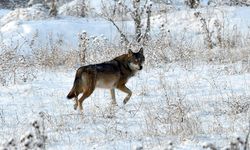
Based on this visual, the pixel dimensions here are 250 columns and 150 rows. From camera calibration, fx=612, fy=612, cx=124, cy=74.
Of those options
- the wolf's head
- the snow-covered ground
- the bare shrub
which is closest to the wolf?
the wolf's head

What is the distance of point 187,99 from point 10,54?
4507 mm

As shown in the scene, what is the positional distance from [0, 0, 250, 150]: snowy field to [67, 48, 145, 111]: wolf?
211mm

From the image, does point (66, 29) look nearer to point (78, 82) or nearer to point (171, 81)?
point (171, 81)

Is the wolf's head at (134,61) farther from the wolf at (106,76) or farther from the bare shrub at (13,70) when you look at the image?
the bare shrub at (13,70)

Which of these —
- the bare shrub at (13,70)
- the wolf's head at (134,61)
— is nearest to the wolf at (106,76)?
the wolf's head at (134,61)

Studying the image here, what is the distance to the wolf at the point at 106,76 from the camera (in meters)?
8.35

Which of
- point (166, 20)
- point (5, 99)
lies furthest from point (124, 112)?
point (166, 20)

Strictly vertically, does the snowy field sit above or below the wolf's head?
below

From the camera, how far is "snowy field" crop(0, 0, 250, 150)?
6176mm

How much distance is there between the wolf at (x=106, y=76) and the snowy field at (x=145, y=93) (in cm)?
21

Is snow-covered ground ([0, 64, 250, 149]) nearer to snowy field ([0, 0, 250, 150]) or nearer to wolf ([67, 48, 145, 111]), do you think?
snowy field ([0, 0, 250, 150])

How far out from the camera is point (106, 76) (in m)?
8.74

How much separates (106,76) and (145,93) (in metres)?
0.76

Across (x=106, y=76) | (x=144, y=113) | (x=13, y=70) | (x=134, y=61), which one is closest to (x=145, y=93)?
(x=134, y=61)
